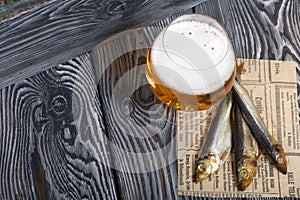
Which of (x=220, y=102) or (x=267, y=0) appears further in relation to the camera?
(x=267, y=0)

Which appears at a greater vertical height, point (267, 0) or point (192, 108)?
point (267, 0)

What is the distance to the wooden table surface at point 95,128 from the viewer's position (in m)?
0.93

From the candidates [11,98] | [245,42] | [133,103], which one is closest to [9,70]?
[11,98]

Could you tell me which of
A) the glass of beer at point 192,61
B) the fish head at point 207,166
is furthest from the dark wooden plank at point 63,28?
the fish head at point 207,166

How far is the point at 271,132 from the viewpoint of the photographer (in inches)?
37.2

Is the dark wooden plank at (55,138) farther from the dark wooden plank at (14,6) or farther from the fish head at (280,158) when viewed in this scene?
the fish head at (280,158)

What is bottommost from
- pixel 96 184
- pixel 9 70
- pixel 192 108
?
pixel 96 184

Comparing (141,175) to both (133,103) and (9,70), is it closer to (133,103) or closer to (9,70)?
(133,103)

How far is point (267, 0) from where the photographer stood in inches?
40.5

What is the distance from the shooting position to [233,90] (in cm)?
93

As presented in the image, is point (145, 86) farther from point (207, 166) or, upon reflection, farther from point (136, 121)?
point (207, 166)

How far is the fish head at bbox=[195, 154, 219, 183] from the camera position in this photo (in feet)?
2.93

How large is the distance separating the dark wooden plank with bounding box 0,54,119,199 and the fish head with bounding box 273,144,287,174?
0.30 metres

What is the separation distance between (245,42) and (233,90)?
0.41ft
